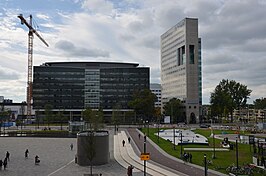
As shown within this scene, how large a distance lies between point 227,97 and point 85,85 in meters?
73.5

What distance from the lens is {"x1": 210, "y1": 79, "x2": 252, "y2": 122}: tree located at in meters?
135

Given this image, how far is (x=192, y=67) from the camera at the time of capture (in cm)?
14762

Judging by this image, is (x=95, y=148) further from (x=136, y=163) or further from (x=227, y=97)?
(x=227, y=97)

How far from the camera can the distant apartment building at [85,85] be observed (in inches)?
6383

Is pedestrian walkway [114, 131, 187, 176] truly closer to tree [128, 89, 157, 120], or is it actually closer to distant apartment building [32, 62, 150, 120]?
tree [128, 89, 157, 120]

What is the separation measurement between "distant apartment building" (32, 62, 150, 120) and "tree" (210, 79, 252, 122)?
122ft

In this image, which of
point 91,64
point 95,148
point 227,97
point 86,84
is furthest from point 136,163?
point 91,64

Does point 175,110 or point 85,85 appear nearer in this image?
point 175,110

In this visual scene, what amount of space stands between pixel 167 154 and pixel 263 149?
1365 cm

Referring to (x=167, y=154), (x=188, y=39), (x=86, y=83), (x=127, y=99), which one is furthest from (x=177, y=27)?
(x=167, y=154)

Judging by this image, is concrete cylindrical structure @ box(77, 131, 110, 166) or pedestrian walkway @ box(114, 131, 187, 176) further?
concrete cylindrical structure @ box(77, 131, 110, 166)

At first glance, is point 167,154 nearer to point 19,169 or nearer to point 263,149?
point 263,149

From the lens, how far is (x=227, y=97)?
13500 cm

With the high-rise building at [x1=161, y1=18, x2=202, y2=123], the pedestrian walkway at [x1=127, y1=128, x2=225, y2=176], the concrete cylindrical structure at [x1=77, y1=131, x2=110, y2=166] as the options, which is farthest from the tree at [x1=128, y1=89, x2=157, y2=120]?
the concrete cylindrical structure at [x1=77, y1=131, x2=110, y2=166]
